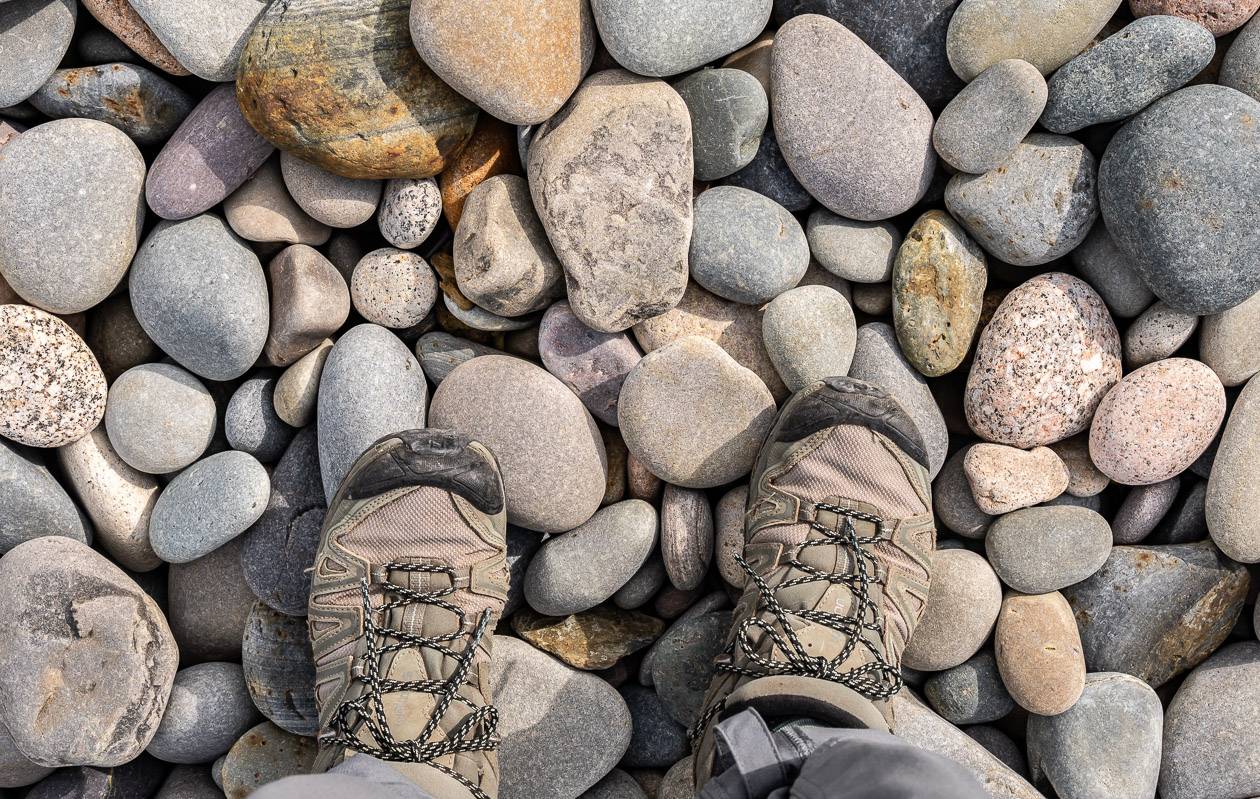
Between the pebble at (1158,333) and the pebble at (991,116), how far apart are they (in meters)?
0.66

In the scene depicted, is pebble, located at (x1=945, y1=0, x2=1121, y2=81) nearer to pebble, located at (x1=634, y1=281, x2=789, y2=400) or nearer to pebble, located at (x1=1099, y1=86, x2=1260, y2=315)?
pebble, located at (x1=1099, y1=86, x2=1260, y2=315)

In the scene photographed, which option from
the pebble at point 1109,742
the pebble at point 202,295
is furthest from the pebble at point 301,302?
the pebble at point 1109,742

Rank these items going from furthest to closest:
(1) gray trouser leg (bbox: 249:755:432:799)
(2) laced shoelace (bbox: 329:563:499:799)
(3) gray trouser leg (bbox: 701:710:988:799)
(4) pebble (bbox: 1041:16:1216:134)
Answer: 1. (4) pebble (bbox: 1041:16:1216:134)
2. (2) laced shoelace (bbox: 329:563:499:799)
3. (1) gray trouser leg (bbox: 249:755:432:799)
4. (3) gray trouser leg (bbox: 701:710:988:799)

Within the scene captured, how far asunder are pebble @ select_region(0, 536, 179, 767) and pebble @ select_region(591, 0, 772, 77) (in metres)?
2.22

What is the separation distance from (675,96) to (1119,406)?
1.59 m

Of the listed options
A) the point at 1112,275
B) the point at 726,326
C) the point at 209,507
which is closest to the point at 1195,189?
the point at 1112,275

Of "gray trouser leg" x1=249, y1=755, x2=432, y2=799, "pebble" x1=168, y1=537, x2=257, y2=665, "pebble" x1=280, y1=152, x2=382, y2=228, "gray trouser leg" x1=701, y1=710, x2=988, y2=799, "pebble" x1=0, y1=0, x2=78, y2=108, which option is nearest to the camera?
"gray trouser leg" x1=701, y1=710, x2=988, y2=799

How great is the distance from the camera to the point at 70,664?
101 inches

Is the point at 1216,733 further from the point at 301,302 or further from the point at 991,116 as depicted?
the point at 301,302

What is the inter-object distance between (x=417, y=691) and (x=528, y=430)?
80cm

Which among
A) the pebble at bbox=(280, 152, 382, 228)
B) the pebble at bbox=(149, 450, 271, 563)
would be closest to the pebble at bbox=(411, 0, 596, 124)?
the pebble at bbox=(280, 152, 382, 228)

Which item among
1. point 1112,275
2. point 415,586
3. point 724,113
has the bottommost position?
point 415,586

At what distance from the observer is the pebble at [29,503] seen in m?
2.66

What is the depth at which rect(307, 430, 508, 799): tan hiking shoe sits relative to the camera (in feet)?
7.88
